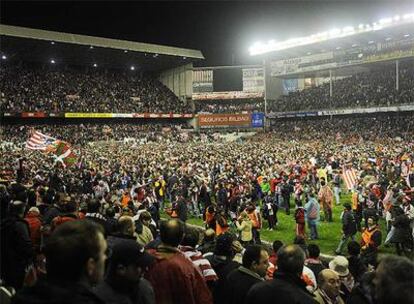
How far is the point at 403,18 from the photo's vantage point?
44.5m

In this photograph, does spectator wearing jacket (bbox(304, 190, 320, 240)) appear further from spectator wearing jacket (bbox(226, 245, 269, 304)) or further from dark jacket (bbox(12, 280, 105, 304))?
dark jacket (bbox(12, 280, 105, 304))

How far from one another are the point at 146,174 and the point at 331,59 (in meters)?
40.1

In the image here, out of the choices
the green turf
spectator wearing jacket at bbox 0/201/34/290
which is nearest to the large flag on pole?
the green turf

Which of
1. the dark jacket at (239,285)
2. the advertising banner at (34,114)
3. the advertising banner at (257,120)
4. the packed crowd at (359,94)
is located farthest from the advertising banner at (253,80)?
the dark jacket at (239,285)

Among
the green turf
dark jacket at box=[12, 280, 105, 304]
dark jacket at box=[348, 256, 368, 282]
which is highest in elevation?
dark jacket at box=[12, 280, 105, 304]

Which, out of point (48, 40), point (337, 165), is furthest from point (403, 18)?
point (48, 40)

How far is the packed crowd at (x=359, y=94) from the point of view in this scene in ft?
157

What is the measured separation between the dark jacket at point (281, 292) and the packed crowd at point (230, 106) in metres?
57.3

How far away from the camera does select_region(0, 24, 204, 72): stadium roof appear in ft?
142

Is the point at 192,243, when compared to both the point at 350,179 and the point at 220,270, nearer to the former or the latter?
the point at 220,270

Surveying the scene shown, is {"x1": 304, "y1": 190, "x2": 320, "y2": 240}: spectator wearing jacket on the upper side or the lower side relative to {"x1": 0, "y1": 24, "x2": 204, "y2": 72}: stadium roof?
lower

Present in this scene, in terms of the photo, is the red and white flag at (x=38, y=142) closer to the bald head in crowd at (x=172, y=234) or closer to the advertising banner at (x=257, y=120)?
the bald head in crowd at (x=172, y=234)

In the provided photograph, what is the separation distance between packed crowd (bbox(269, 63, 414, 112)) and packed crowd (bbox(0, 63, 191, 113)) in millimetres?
14328

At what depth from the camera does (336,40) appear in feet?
170
